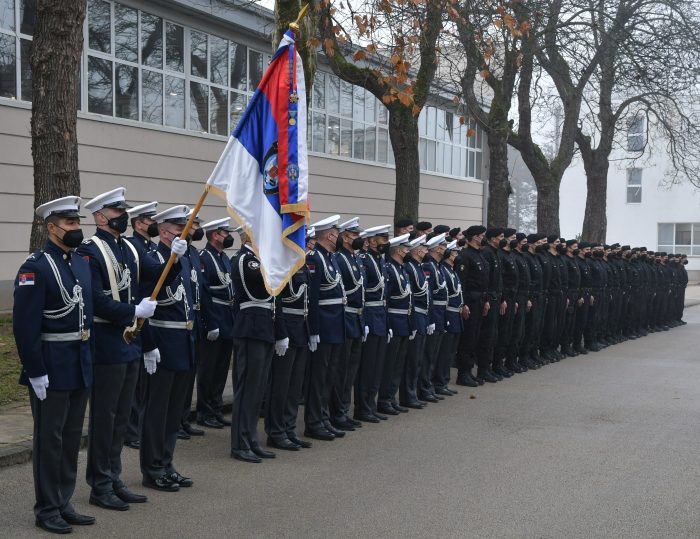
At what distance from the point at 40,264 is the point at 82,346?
0.57 m

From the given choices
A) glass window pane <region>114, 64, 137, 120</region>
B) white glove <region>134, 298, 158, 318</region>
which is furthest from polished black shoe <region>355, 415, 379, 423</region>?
glass window pane <region>114, 64, 137, 120</region>

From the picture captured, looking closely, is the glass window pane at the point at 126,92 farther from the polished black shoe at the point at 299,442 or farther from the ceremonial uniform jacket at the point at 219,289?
the polished black shoe at the point at 299,442

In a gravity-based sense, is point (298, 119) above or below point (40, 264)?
above

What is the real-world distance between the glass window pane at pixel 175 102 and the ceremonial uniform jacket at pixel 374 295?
1011cm

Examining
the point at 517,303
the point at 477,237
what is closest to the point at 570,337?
the point at 517,303

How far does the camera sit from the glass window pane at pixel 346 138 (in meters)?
24.7

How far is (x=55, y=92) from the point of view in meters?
9.89

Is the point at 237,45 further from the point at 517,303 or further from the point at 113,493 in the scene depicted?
the point at 113,493

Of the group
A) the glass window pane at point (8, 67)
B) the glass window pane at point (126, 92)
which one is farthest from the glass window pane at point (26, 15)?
the glass window pane at point (126, 92)

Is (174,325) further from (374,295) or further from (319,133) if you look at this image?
(319,133)

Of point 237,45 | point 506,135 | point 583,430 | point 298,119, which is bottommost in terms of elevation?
point 583,430

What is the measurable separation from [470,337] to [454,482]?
18.0 ft

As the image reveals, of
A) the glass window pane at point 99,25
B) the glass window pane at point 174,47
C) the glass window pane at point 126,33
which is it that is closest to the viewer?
the glass window pane at point 99,25

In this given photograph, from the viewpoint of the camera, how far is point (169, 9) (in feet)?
60.0
